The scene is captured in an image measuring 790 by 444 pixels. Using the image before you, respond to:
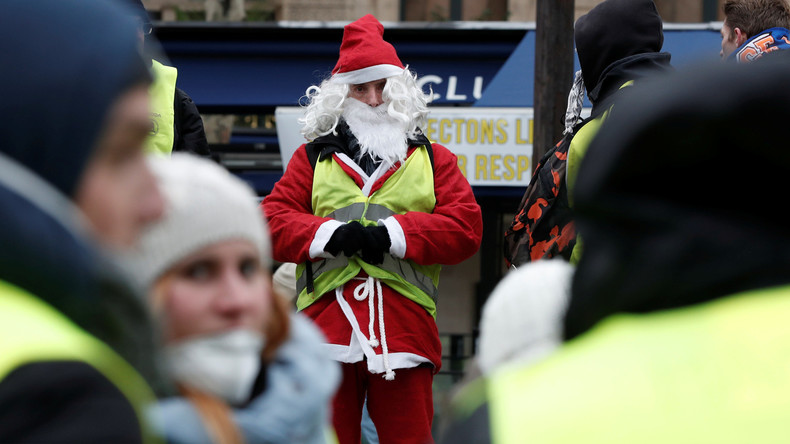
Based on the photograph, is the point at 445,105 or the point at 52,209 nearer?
the point at 52,209

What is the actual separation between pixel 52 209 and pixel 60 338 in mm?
158

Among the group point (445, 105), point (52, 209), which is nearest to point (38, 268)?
point (52, 209)

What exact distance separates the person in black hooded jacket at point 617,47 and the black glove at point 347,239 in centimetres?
86

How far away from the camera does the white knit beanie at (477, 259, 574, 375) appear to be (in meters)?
1.44

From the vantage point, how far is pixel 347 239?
4.15 m

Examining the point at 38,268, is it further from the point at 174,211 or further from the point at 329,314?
the point at 329,314

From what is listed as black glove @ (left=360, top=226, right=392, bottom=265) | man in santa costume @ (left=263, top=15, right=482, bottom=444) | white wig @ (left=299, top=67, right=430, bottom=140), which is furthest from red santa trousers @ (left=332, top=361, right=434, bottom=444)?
white wig @ (left=299, top=67, right=430, bottom=140)

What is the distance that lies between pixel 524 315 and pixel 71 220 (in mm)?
660

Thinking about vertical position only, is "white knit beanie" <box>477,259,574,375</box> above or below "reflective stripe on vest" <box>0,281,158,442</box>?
below

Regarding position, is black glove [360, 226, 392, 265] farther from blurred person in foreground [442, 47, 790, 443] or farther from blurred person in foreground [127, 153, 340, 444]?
blurred person in foreground [442, 47, 790, 443]

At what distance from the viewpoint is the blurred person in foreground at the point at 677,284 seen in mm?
921

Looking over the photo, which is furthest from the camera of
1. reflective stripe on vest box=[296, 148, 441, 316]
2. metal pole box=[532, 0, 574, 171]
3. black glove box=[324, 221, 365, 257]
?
metal pole box=[532, 0, 574, 171]

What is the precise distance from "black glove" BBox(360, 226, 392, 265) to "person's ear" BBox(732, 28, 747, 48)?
5.28 feet

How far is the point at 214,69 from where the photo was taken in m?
10.3
